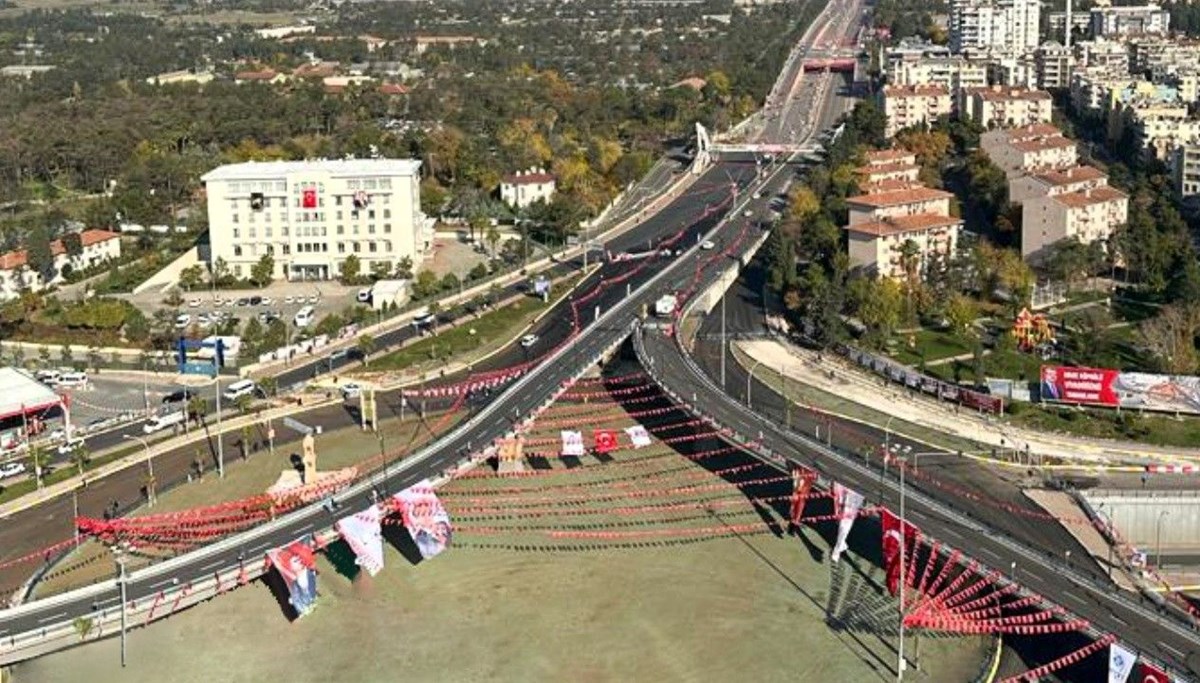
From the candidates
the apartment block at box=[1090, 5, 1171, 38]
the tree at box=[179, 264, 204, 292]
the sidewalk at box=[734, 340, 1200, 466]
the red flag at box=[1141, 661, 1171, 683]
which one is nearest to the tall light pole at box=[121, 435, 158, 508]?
the tree at box=[179, 264, 204, 292]

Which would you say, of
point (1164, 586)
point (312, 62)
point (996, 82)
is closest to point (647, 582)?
point (1164, 586)

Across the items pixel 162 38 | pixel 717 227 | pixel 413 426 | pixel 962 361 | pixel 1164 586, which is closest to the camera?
pixel 1164 586

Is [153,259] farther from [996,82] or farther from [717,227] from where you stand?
[996,82]

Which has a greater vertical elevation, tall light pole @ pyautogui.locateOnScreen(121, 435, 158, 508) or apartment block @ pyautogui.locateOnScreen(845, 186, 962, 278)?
apartment block @ pyautogui.locateOnScreen(845, 186, 962, 278)

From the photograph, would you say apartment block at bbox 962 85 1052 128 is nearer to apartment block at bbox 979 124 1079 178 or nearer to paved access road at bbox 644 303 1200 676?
apartment block at bbox 979 124 1079 178

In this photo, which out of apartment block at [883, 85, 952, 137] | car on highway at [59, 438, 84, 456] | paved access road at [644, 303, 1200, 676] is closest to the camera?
paved access road at [644, 303, 1200, 676]

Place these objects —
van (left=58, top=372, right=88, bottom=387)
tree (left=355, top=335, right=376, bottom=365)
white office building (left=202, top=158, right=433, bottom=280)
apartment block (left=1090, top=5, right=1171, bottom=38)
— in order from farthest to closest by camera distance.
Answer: apartment block (left=1090, top=5, right=1171, bottom=38), white office building (left=202, top=158, right=433, bottom=280), tree (left=355, top=335, right=376, bottom=365), van (left=58, top=372, right=88, bottom=387)

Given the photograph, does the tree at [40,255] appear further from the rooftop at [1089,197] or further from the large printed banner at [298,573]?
the rooftop at [1089,197]
